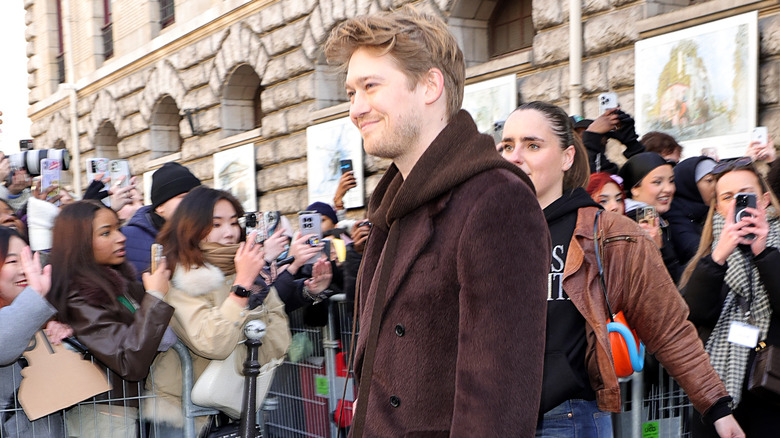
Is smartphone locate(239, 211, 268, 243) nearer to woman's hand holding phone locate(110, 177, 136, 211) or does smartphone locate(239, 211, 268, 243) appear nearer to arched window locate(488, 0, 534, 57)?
woman's hand holding phone locate(110, 177, 136, 211)

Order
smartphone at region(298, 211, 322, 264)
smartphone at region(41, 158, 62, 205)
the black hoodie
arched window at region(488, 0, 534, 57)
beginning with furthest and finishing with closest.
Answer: arched window at region(488, 0, 534, 57)
smartphone at region(41, 158, 62, 205)
smartphone at region(298, 211, 322, 264)
the black hoodie

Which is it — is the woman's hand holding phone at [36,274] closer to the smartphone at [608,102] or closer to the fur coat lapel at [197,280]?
the fur coat lapel at [197,280]

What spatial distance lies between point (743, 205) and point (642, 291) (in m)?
0.78

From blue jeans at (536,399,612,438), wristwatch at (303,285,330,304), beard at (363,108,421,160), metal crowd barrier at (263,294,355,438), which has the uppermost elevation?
beard at (363,108,421,160)

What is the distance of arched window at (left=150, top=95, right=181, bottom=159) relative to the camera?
16516 mm

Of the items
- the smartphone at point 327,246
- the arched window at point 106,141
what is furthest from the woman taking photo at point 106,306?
the arched window at point 106,141

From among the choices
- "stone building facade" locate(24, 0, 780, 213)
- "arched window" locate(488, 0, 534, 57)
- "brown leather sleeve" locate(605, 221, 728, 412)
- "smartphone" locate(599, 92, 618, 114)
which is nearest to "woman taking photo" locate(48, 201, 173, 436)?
"stone building facade" locate(24, 0, 780, 213)

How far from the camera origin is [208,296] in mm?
3592

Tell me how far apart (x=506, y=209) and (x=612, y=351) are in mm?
1097

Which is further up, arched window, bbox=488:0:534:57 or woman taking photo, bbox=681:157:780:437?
arched window, bbox=488:0:534:57

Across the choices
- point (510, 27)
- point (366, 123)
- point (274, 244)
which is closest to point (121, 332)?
Result: point (274, 244)

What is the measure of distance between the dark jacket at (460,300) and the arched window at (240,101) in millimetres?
12593

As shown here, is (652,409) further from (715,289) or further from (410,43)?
(410,43)

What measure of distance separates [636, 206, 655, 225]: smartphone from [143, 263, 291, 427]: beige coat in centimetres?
177
